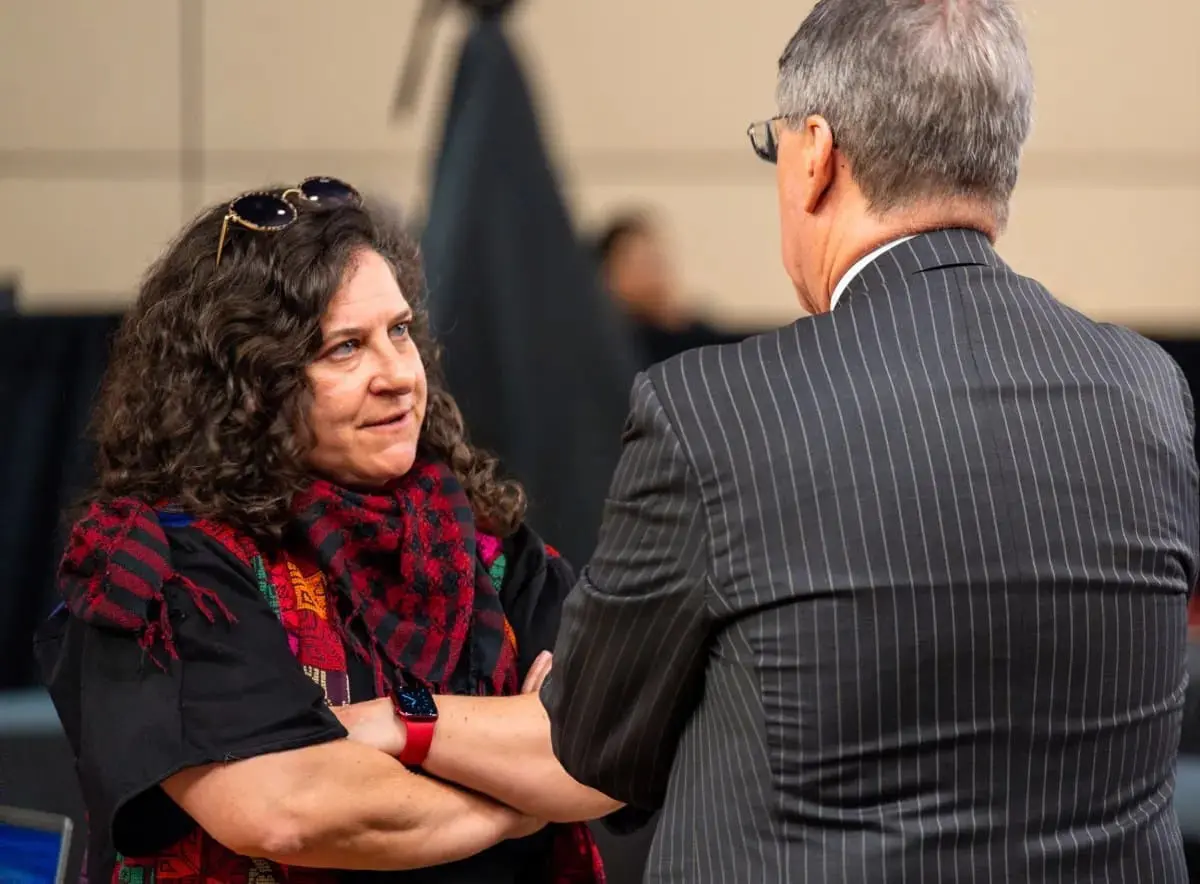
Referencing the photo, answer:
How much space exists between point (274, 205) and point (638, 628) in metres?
0.73

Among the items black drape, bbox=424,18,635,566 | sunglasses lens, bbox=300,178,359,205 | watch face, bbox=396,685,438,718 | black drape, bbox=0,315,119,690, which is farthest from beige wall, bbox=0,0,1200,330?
watch face, bbox=396,685,438,718

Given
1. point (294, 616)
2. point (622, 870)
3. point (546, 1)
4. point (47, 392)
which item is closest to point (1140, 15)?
point (546, 1)

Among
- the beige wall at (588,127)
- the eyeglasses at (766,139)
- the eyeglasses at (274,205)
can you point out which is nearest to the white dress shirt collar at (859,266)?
the eyeglasses at (766,139)

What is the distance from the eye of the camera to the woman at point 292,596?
1566mm

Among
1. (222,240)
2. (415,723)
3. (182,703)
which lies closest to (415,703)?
(415,723)

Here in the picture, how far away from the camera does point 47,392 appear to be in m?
3.48

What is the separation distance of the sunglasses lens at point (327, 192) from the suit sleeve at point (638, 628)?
625 mm

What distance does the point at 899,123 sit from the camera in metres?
1.32

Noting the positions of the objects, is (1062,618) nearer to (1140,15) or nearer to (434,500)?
(434,500)

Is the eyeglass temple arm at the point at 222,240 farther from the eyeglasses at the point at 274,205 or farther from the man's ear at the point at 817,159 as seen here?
the man's ear at the point at 817,159

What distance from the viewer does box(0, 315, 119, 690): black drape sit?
3.43 metres

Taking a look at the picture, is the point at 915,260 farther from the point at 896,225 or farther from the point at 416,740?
the point at 416,740

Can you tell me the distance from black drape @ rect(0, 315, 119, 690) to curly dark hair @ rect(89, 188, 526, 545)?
5.70 feet

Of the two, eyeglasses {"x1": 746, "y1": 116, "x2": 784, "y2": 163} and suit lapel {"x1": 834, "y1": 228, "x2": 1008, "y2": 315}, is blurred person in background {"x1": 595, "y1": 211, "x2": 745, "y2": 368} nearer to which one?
eyeglasses {"x1": 746, "y1": 116, "x2": 784, "y2": 163}
